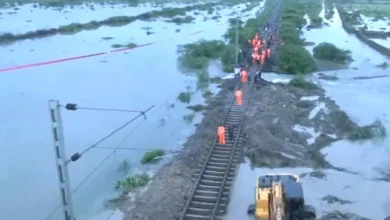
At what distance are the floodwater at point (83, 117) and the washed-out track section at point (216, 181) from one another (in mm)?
2379

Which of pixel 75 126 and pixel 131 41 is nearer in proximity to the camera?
pixel 75 126

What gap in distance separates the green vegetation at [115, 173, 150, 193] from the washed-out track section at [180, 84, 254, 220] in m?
2.06

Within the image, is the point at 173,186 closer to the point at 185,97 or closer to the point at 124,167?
the point at 124,167

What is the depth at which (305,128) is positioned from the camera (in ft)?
74.8

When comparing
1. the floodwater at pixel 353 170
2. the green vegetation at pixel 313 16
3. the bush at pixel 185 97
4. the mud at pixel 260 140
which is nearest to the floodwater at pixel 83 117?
the bush at pixel 185 97

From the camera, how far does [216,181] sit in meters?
16.0

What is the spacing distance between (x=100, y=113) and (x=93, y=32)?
31.0m

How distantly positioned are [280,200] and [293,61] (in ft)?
82.7

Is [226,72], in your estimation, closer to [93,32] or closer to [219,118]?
[219,118]

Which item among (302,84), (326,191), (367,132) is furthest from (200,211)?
(302,84)

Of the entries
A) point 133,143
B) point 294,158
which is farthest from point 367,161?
point 133,143

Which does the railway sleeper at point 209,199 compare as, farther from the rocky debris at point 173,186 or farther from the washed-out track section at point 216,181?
the rocky debris at point 173,186

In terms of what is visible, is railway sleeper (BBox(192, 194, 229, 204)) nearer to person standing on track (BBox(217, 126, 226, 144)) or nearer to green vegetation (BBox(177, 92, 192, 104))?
person standing on track (BBox(217, 126, 226, 144))

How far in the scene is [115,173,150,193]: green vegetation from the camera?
16359mm
